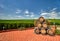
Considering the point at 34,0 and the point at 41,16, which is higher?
the point at 34,0

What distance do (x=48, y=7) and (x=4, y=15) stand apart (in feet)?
2.28

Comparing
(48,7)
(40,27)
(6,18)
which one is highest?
(48,7)

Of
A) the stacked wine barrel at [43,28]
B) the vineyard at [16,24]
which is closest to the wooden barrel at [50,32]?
the stacked wine barrel at [43,28]

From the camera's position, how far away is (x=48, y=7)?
212 centimetres

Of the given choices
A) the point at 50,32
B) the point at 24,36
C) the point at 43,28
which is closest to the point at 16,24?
the point at 24,36

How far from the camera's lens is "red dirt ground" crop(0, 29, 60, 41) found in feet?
6.77

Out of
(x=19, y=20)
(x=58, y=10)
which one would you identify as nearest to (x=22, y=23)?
(x=19, y=20)

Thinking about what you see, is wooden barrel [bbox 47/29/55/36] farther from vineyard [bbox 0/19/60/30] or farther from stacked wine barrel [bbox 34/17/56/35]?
vineyard [bbox 0/19/60/30]

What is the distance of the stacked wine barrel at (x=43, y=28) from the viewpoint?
2080 mm

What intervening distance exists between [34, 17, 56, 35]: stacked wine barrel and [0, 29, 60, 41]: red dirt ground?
0.06 metres

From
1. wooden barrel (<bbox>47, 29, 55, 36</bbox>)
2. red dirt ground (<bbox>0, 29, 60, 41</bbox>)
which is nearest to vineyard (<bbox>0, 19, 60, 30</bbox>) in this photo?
red dirt ground (<bbox>0, 29, 60, 41</bbox>)

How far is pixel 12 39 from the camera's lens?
82.6 inches

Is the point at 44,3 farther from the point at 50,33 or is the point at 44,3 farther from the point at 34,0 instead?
the point at 50,33

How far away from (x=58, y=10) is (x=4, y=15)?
0.84 metres
